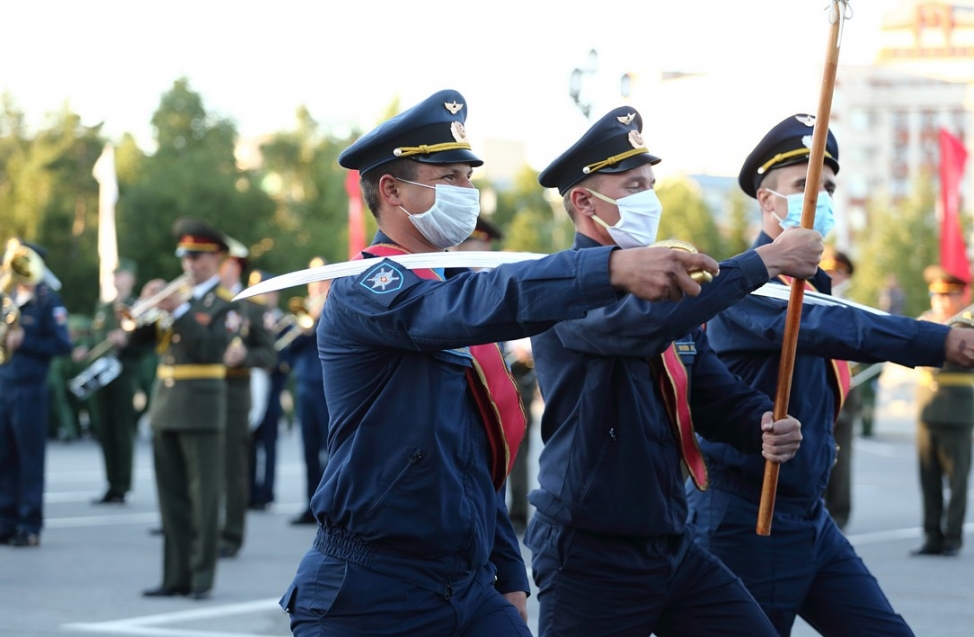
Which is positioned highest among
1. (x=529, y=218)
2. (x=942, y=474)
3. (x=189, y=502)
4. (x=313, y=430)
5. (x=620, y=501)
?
(x=620, y=501)

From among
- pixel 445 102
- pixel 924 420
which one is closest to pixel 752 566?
pixel 445 102

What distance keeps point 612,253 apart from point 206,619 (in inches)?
235

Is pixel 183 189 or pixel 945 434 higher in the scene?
pixel 183 189

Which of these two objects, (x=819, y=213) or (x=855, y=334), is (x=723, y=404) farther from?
(x=819, y=213)

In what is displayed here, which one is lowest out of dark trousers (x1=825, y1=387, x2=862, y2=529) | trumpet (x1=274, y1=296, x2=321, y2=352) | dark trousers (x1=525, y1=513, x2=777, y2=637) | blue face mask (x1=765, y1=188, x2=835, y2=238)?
dark trousers (x1=825, y1=387, x2=862, y2=529)

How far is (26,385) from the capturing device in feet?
40.7

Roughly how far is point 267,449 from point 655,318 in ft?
36.9

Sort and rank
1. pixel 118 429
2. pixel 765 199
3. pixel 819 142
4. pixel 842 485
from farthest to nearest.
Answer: pixel 118 429
pixel 842 485
pixel 765 199
pixel 819 142

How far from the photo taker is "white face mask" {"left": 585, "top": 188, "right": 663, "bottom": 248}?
4875mm

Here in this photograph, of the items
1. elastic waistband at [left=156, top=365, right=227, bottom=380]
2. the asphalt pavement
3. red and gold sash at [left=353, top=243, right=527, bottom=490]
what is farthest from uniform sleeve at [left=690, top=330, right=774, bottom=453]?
elastic waistband at [left=156, top=365, right=227, bottom=380]

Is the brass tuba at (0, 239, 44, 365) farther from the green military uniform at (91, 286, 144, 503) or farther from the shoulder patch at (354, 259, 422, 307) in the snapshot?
the shoulder patch at (354, 259, 422, 307)

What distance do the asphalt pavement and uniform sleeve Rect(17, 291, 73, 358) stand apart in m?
1.51

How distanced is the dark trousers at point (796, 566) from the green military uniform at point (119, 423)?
10.3 m

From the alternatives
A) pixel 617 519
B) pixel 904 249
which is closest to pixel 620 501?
pixel 617 519
